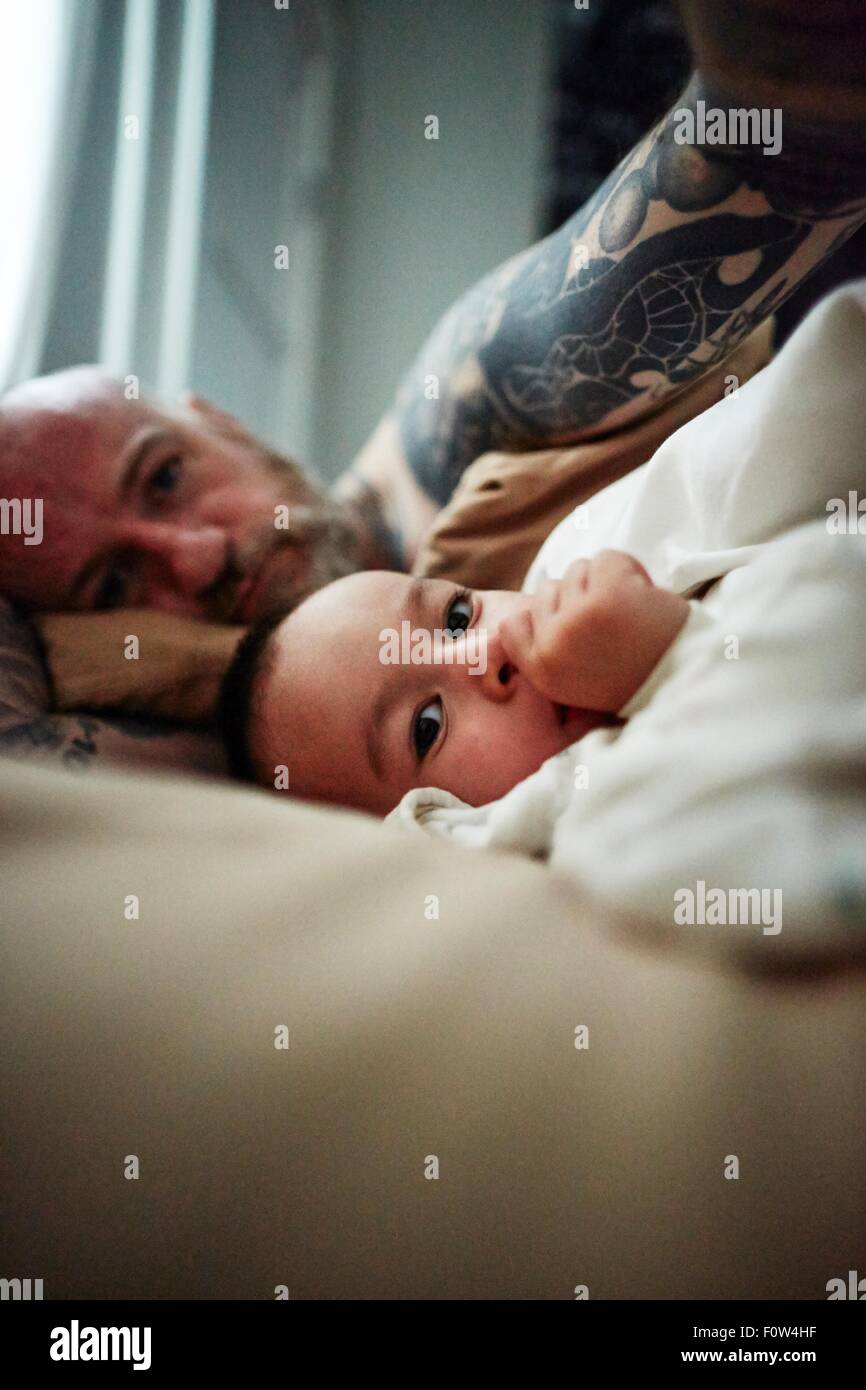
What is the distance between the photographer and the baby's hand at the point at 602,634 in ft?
1.52

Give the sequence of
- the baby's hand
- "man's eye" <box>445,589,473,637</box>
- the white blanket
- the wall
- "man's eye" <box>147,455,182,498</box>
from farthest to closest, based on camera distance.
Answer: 1. the wall
2. "man's eye" <box>147,455,182,498</box>
3. "man's eye" <box>445,589,473,637</box>
4. the baby's hand
5. the white blanket

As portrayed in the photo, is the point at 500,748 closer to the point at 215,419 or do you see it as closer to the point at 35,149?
the point at 215,419

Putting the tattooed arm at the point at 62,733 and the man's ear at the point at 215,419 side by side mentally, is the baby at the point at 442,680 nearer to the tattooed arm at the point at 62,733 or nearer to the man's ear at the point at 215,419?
the tattooed arm at the point at 62,733

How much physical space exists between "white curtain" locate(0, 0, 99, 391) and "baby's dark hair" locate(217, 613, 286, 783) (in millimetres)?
526

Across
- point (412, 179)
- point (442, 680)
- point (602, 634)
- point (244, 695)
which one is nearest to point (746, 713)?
point (602, 634)

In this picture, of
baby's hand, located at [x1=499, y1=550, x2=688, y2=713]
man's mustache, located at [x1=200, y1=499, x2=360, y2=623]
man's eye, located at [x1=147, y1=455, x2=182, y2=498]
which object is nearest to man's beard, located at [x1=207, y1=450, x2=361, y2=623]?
man's mustache, located at [x1=200, y1=499, x2=360, y2=623]

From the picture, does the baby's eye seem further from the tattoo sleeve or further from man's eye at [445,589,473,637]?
the tattoo sleeve

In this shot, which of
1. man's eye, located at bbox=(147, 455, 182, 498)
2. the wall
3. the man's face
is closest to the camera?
the man's face

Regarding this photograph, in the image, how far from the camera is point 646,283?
2.13ft

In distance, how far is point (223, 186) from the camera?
1.57 m

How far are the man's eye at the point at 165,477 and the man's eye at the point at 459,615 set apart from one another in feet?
1.60

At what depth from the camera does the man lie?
0.55 m

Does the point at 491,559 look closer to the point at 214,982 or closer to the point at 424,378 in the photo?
the point at 424,378

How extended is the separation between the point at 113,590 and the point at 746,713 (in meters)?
0.70
